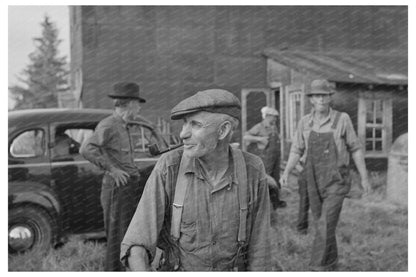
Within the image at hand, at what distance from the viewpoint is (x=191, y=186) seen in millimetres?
2617

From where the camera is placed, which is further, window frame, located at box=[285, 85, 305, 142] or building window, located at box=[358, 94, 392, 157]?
window frame, located at box=[285, 85, 305, 142]

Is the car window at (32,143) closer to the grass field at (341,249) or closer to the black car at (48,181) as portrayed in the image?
the black car at (48,181)

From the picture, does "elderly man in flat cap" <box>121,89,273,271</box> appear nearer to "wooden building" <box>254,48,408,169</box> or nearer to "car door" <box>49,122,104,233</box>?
"car door" <box>49,122,104,233</box>

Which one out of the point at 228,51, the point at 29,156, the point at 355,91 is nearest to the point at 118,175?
the point at 29,156

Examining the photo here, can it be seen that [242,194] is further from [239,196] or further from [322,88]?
[322,88]

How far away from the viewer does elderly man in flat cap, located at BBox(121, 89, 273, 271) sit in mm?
2537

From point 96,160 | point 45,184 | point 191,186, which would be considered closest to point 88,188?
point 45,184

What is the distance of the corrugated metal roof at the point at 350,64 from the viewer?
1247cm

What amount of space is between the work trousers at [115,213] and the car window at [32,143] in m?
1.50

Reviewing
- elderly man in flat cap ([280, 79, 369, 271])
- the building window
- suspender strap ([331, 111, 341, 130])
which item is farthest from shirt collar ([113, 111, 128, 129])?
the building window

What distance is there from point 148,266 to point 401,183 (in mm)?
9090

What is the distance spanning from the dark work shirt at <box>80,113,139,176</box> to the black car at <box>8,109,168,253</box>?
96cm

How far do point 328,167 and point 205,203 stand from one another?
3.62 metres

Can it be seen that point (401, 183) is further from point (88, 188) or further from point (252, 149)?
point (88, 188)
